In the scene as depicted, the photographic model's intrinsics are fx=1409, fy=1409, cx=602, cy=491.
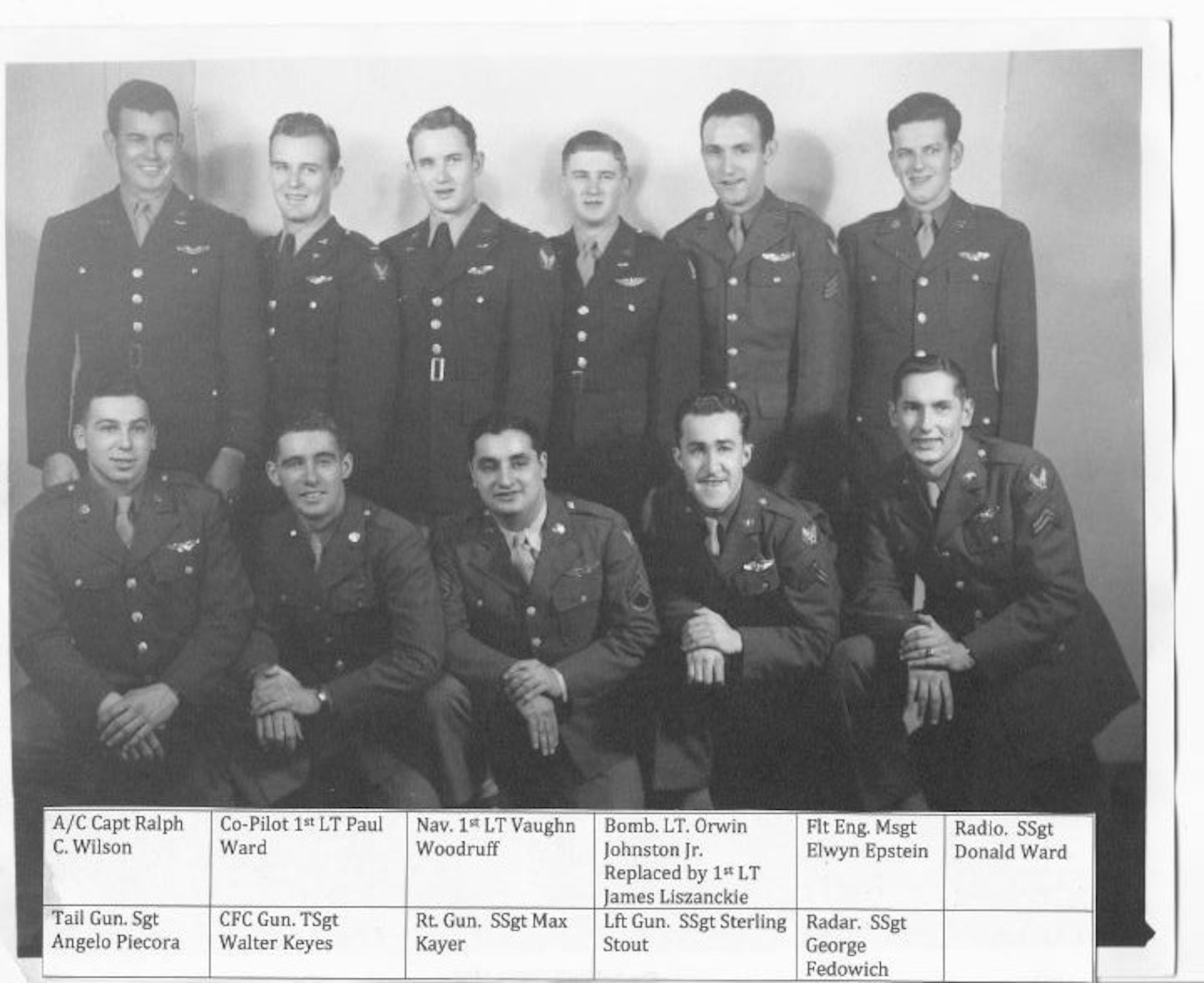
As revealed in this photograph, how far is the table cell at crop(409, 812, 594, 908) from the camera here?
59.2 inches

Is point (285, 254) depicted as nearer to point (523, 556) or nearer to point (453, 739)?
point (523, 556)

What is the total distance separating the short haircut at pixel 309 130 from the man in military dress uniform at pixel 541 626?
1.11ft

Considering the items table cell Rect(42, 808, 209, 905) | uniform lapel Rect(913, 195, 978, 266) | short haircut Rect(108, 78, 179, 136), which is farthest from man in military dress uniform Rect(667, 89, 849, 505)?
table cell Rect(42, 808, 209, 905)

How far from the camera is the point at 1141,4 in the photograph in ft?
4.94

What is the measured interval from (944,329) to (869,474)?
175 mm

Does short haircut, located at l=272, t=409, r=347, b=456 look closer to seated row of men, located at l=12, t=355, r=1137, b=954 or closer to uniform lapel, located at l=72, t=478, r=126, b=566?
seated row of men, located at l=12, t=355, r=1137, b=954

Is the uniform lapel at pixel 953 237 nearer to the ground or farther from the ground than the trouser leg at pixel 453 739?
farther from the ground

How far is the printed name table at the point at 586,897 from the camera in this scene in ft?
4.88

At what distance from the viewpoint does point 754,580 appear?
1.50 m

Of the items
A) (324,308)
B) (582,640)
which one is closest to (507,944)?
(582,640)

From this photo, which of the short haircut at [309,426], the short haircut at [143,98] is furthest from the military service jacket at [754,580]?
the short haircut at [143,98]

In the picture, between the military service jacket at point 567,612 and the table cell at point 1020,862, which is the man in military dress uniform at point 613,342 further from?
the table cell at point 1020,862

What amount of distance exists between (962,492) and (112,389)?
0.92m

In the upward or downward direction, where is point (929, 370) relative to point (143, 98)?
downward
